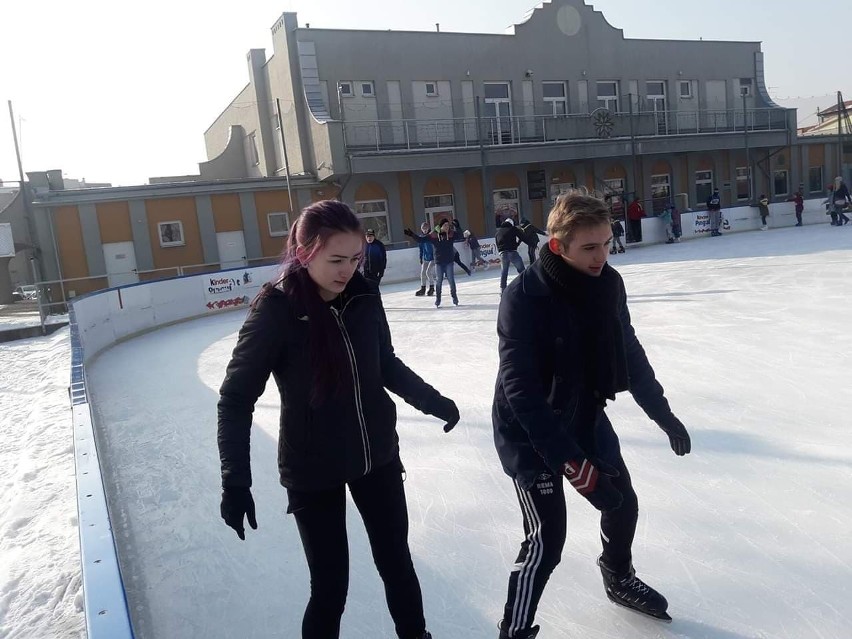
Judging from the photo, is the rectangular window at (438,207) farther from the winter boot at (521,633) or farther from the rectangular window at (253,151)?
the winter boot at (521,633)

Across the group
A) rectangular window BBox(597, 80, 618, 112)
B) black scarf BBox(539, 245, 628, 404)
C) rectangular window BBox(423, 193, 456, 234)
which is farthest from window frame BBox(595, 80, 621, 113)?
black scarf BBox(539, 245, 628, 404)

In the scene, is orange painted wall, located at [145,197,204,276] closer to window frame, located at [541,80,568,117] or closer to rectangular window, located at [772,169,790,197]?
window frame, located at [541,80,568,117]

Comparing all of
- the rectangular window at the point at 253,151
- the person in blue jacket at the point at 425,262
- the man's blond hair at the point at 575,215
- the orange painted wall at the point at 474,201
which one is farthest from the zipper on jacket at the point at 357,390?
the rectangular window at the point at 253,151

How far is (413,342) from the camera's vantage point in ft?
25.2

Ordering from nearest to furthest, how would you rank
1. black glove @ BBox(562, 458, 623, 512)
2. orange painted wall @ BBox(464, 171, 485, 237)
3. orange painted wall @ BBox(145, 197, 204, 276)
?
black glove @ BBox(562, 458, 623, 512), orange painted wall @ BBox(145, 197, 204, 276), orange painted wall @ BBox(464, 171, 485, 237)

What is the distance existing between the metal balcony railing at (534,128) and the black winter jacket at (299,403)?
60.1 feet

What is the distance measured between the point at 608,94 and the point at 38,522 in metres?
24.7

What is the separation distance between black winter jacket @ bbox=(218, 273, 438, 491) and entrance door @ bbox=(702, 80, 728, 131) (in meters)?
27.0

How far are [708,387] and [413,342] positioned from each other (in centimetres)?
363

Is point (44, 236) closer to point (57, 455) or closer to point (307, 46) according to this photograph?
point (307, 46)

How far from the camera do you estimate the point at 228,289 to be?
43.3ft

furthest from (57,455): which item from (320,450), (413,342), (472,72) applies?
(472,72)

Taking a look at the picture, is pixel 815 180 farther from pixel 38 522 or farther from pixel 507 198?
pixel 38 522

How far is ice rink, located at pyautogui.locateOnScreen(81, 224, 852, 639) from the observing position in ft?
7.60
